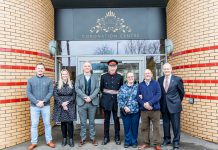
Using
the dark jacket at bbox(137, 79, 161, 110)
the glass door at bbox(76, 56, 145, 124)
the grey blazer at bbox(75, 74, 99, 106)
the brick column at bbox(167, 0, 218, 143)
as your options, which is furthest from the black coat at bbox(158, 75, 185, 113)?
the glass door at bbox(76, 56, 145, 124)

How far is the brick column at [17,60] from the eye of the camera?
5.79m

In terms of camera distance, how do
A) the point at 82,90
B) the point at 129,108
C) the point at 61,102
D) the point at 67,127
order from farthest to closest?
the point at 67,127 → the point at 82,90 → the point at 61,102 → the point at 129,108

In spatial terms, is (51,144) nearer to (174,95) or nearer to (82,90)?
(82,90)

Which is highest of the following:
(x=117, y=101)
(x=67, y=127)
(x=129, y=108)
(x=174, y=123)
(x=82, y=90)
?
(x=82, y=90)

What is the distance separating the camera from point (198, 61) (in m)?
6.48

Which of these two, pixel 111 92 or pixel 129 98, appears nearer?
pixel 129 98

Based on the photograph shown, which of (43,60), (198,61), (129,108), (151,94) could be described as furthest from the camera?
(43,60)

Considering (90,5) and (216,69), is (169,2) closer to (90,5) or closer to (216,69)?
(90,5)

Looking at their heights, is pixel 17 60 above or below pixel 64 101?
above

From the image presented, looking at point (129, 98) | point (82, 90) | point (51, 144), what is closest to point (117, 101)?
point (129, 98)

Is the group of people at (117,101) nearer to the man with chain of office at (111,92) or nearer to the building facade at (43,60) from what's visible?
the man with chain of office at (111,92)

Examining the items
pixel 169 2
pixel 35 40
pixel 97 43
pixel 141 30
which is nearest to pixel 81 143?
pixel 35 40

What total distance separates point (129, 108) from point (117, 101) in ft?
1.36

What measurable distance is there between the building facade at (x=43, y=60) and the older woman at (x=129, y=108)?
1.80 meters
